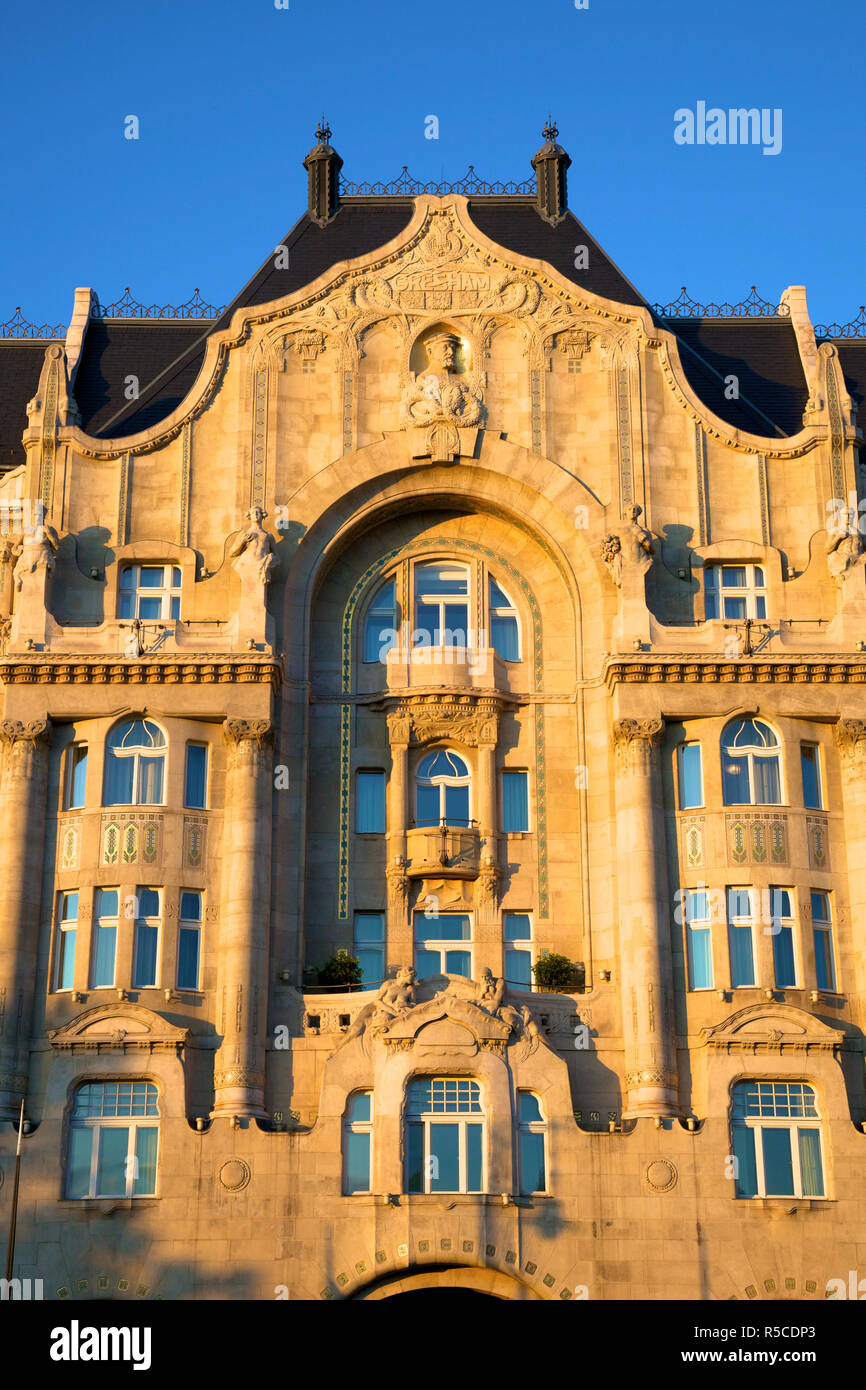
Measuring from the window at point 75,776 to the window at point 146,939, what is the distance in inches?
130

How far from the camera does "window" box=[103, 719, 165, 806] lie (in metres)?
54.6

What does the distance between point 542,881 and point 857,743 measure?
9069mm

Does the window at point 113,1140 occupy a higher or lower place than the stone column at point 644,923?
lower

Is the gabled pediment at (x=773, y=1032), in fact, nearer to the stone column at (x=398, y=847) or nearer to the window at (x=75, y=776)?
the stone column at (x=398, y=847)

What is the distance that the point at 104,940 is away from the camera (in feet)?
175

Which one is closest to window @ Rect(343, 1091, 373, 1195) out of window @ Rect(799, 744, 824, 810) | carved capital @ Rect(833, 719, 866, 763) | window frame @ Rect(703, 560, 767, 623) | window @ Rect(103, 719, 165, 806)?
window @ Rect(103, 719, 165, 806)

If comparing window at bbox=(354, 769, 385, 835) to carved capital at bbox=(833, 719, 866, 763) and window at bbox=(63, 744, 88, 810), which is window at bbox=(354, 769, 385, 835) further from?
carved capital at bbox=(833, 719, 866, 763)

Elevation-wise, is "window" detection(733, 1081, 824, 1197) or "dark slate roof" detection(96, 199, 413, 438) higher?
"dark slate roof" detection(96, 199, 413, 438)

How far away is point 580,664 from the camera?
190 ft

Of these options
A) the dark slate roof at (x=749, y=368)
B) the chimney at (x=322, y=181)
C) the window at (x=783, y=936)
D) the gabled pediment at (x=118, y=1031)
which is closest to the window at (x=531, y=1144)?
the window at (x=783, y=936)

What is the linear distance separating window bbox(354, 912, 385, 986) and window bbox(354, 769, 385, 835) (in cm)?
235

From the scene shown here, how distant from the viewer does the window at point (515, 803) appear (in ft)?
187
